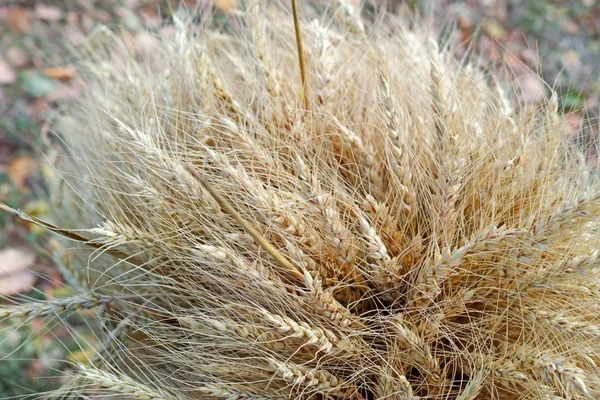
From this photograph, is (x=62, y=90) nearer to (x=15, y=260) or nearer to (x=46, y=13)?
(x=46, y=13)

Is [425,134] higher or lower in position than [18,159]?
higher

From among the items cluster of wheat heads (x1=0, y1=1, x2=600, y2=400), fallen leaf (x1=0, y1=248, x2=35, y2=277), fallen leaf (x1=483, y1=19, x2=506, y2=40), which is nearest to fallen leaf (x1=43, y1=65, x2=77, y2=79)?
fallen leaf (x1=0, y1=248, x2=35, y2=277)

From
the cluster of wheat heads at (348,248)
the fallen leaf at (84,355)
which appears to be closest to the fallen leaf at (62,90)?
the fallen leaf at (84,355)

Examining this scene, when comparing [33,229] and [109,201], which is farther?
[33,229]

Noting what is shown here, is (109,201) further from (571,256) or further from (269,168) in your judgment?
(571,256)

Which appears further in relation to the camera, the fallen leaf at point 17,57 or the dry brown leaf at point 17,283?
the fallen leaf at point 17,57

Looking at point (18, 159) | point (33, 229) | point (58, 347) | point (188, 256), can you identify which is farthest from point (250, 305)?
point (18, 159)

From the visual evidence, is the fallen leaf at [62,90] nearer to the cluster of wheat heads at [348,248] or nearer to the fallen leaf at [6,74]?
the fallen leaf at [6,74]
